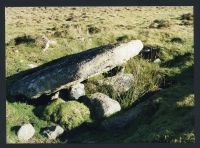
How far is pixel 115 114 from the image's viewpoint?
21.4 metres

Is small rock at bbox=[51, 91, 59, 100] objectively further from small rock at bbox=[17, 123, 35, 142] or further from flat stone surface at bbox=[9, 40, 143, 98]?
small rock at bbox=[17, 123, 35, 142]

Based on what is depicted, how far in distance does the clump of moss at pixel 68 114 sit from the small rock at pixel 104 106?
1.38 ft

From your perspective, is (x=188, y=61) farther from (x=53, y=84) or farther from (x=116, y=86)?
(x=53, y=84)

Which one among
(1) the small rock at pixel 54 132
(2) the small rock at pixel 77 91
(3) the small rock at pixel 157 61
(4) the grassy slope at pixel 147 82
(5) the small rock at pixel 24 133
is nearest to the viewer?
(4) the grassy slope at pixel 147 82

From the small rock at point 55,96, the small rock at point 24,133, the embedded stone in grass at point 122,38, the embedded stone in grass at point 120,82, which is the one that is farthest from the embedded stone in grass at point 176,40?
the small rock at point 24,133

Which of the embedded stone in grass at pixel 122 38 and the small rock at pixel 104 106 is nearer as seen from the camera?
the small rock at pixel 104 106

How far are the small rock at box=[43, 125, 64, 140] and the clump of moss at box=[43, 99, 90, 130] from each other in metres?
0.44

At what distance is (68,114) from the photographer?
21.1 meters

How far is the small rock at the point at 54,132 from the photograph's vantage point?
20.0 metres

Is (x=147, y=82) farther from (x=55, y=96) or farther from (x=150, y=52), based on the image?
(x=150, y=52)

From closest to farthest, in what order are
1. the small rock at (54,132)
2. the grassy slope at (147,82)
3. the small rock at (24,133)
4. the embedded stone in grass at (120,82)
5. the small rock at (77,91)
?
the grassy slope at (147,82), the small rock at (24,133), the small rock at (54,132), the small rock at (77,91), the embedded stone in grass at (120,82)

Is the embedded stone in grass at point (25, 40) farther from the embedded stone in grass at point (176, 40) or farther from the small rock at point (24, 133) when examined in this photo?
the small rock at point (24, 133)

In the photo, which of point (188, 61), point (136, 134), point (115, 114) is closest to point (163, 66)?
point (188, 61)

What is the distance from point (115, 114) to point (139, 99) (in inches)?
72.0
